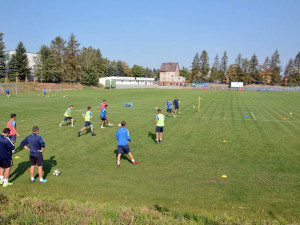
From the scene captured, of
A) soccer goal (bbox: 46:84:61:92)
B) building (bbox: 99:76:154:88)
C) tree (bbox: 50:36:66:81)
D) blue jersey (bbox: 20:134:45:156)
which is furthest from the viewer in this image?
building (bbox: 99:76:154:88)

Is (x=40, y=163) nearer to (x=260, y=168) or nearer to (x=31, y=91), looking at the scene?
(x=260, y=168)

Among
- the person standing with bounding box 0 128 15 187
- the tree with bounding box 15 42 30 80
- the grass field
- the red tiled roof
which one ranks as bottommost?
the grass field

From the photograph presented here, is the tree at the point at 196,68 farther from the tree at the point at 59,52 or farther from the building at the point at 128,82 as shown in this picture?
the tree at the point at 59,52

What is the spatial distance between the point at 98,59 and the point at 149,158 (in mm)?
117297

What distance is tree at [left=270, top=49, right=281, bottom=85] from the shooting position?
123 m

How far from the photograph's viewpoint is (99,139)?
1424 cm

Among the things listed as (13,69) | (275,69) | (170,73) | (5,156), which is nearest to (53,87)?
(13,69)

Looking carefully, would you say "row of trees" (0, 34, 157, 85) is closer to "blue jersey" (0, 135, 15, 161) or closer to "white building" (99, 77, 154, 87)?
"white building" (99, 77, 154, 87)

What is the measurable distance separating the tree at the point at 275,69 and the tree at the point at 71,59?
105 metres

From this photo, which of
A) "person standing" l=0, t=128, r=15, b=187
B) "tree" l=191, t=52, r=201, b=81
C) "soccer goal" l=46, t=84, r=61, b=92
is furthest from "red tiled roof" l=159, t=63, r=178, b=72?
"person standing" l=0, t=128, r=15, b=187

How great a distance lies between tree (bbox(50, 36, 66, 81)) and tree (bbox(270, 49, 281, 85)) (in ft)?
363

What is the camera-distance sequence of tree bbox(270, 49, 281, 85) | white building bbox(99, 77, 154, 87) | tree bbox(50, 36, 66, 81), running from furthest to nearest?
tree bbox(270, 49, 281, 85) < white building bbox(99, 77, 154, 87) < tree bbox(50, 36, 66, 81)

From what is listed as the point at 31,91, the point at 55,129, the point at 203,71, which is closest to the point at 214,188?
the point at 55,129

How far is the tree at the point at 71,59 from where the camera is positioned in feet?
291
